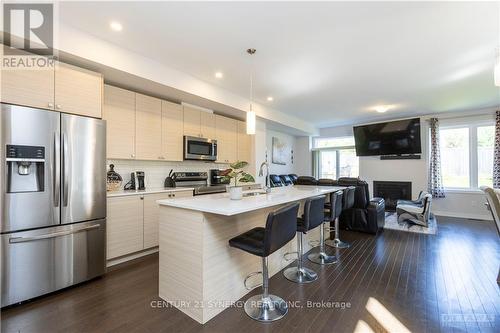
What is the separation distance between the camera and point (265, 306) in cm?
201

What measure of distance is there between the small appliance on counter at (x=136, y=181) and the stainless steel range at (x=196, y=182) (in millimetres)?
509

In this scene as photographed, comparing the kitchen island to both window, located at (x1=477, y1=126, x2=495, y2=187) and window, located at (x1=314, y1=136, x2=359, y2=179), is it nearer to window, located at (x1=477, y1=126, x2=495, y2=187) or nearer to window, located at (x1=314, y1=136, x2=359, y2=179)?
window, located at (x1=314, y1=136, x2=359, y2=179)

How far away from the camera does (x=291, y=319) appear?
75.5 inches

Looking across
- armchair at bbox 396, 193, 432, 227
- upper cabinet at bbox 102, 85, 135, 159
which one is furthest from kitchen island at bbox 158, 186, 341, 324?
armchair at bbox 396, 193, 432, 227

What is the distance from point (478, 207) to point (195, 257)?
23.0 feet

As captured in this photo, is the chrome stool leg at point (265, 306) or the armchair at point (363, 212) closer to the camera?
the chrome stool leg at point (265, 306)

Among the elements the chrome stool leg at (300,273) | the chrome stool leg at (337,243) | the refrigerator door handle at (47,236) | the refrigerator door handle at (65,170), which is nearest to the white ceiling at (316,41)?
the refrigerator door handle at (65,170)

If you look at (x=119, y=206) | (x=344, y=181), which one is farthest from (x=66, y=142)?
(x=344, y=181)

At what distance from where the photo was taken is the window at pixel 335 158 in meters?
7.61

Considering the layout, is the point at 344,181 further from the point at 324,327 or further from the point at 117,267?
the point at 117,267

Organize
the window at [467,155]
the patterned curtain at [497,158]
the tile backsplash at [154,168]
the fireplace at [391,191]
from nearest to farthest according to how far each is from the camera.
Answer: the tile backsplash at [154,168] → the patterned curtain at [497,158] → the window at [467,155] → the fireplace at [391,191]

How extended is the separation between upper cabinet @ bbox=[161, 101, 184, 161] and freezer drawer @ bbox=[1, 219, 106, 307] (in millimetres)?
1570

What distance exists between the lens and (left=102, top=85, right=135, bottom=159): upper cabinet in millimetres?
3162

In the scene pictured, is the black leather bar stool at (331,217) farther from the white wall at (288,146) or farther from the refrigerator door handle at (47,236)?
the white wall at (288,146)
